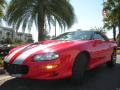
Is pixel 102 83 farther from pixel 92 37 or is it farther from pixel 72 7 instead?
pixel 72 7

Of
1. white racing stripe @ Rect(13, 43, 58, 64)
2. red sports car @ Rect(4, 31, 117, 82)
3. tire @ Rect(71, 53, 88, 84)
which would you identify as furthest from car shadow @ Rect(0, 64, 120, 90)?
white racing stripe @ Rect(13, 43, 58, 64)

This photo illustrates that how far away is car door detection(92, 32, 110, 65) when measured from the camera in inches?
262

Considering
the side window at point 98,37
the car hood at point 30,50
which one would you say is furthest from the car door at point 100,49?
the car hood at point 30,50

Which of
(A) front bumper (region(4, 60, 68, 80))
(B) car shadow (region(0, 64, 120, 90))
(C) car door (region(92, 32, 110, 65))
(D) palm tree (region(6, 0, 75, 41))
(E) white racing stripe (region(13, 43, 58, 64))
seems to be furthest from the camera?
(D) palm tree (region(6, 0, 75, 41))

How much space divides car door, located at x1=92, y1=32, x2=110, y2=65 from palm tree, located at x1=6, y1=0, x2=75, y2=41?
912cm

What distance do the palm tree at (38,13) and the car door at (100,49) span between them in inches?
359

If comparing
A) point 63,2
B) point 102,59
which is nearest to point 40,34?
point 63,2

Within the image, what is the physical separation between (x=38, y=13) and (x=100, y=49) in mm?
9968

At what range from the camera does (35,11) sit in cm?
1661

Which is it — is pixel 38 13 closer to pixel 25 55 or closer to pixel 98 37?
pixel 98 37

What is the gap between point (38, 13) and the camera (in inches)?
649

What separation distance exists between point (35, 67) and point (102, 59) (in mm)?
2651

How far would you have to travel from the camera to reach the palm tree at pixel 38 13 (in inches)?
649

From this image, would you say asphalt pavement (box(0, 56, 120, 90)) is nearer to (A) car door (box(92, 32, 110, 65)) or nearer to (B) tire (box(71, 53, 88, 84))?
(B) tire (box(71, 53, 88, 84))
